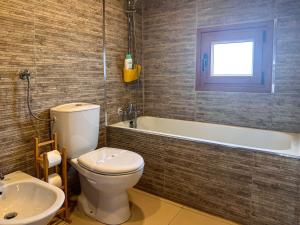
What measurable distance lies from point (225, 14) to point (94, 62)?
4.46 feet

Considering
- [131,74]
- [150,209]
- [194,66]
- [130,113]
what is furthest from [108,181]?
[194,66]

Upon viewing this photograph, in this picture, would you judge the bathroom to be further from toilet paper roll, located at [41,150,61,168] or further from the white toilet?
toilet paper roll, located at [41,150,61,168]

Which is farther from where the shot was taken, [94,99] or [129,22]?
[129,22]

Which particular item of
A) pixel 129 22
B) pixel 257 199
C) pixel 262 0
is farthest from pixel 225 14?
pixel 257 199

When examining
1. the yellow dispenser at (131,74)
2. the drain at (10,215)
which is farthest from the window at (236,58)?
the drain at (10,215)

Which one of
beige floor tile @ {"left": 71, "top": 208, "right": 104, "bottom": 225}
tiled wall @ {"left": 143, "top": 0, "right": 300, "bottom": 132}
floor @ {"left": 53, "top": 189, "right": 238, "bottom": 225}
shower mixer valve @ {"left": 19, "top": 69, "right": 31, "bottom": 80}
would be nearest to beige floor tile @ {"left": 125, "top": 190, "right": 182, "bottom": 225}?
floor @ {"left": 53, "top": 189, "right": 238, "bottom": 225}

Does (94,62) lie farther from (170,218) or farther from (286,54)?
(286,54)

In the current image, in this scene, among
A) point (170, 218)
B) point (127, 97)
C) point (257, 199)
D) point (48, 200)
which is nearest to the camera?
point (48, 200)

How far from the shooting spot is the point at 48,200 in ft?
4.60

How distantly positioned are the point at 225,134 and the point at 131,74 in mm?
1186

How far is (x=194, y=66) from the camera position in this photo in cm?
260

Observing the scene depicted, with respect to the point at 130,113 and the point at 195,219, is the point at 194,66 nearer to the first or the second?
the point at 130,113

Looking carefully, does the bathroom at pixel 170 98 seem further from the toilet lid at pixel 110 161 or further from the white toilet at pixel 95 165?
the toilet lid at pixel 110 161

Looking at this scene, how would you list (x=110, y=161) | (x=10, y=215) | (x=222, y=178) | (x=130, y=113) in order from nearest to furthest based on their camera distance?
(x=10, y=215)
(x=110, y=161)
(x=222, y=178)
(x=130, y=113)
